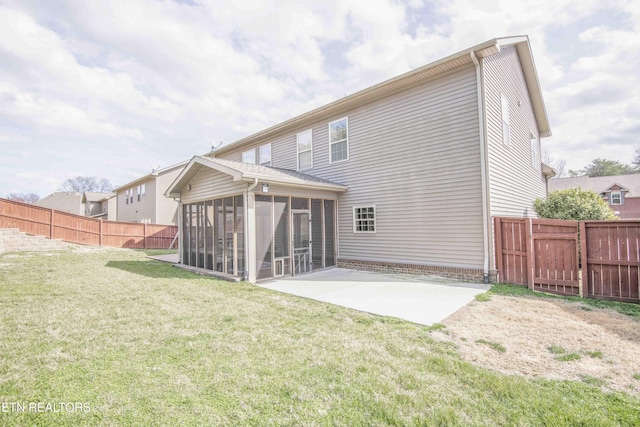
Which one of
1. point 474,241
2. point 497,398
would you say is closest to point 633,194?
point 474,241

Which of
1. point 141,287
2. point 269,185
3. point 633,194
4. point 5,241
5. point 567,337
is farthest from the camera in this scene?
point 633,194

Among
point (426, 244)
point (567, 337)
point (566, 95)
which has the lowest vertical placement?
point (567, 337)

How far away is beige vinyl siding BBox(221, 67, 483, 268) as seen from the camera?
7.74m

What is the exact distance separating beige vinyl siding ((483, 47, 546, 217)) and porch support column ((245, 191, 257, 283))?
632cm

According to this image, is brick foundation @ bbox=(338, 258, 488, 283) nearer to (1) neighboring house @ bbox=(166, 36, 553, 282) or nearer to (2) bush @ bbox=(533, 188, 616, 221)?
(1) neighboring house @ bbox=(166, 36, 553, 282)

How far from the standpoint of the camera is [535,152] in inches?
518

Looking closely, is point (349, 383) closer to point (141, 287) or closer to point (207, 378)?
point (207, 378)

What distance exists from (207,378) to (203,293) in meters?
3.83

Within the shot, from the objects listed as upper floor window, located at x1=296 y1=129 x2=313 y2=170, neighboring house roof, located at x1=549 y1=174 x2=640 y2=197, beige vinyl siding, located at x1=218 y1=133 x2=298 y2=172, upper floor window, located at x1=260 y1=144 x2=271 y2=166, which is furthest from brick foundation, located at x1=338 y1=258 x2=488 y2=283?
neighboring house roof, located at x1=549 y1=174 x2=640 y2=197

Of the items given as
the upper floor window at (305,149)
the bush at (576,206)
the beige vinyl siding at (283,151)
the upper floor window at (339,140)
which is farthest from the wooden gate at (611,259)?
the beige vinyl siding at (283,151)

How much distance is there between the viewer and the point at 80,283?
7.01 meters

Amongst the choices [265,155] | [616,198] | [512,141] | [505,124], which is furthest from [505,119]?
[616,198]

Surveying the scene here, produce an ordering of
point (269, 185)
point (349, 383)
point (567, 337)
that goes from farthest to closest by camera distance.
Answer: point (269, 185) < point (567, 337) < point (349, 383)

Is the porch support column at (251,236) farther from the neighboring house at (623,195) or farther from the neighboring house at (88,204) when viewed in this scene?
the neighboring house at (623,195)
